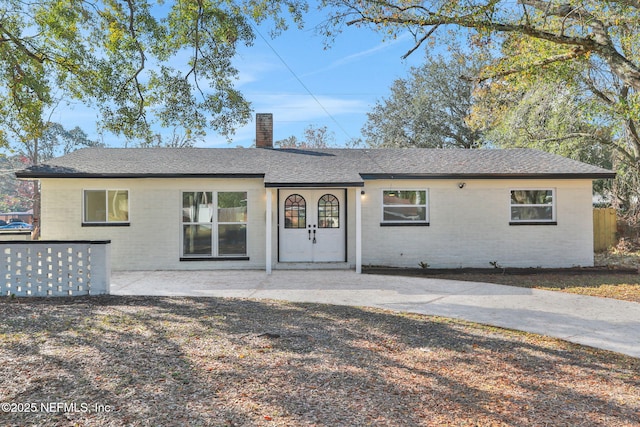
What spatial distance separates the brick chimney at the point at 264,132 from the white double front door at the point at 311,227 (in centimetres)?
355

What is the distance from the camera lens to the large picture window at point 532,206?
476 inches

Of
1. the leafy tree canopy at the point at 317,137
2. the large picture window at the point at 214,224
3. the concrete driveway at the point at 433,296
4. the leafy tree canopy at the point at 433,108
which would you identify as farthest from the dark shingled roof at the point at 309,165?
the leafy tree canopy at the point at 317,137

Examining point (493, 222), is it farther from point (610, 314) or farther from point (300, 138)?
point (300, 138)

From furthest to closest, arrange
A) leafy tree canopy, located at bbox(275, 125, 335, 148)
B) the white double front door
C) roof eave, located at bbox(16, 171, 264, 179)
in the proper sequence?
1. leafy tree canopy, located at bbox(275, 125, 335, 148)
2. the white double front door
3. roof eave, located at bbox(16, 171, 264, 179)

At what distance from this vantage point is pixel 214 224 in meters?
11.6

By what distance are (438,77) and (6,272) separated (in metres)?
29.0

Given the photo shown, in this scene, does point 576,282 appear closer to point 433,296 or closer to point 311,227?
point 433,296

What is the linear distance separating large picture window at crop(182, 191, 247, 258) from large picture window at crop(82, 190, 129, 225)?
168cm

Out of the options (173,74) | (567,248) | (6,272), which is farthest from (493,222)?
(6,272)

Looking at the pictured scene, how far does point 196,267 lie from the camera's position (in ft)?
37.6

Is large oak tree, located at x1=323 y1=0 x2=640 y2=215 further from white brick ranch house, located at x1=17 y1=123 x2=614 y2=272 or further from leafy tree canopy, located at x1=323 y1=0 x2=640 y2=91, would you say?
white brick ranch house, located at x1=17 y1=123 x2=614 y2=272

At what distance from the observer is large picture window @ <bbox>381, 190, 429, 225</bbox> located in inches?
471

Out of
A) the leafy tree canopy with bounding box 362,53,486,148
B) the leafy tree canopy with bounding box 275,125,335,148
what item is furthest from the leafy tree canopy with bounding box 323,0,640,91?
the leafy tree canopy with bounding box 275,125,335,148

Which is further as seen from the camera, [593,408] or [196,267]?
[196,267]
